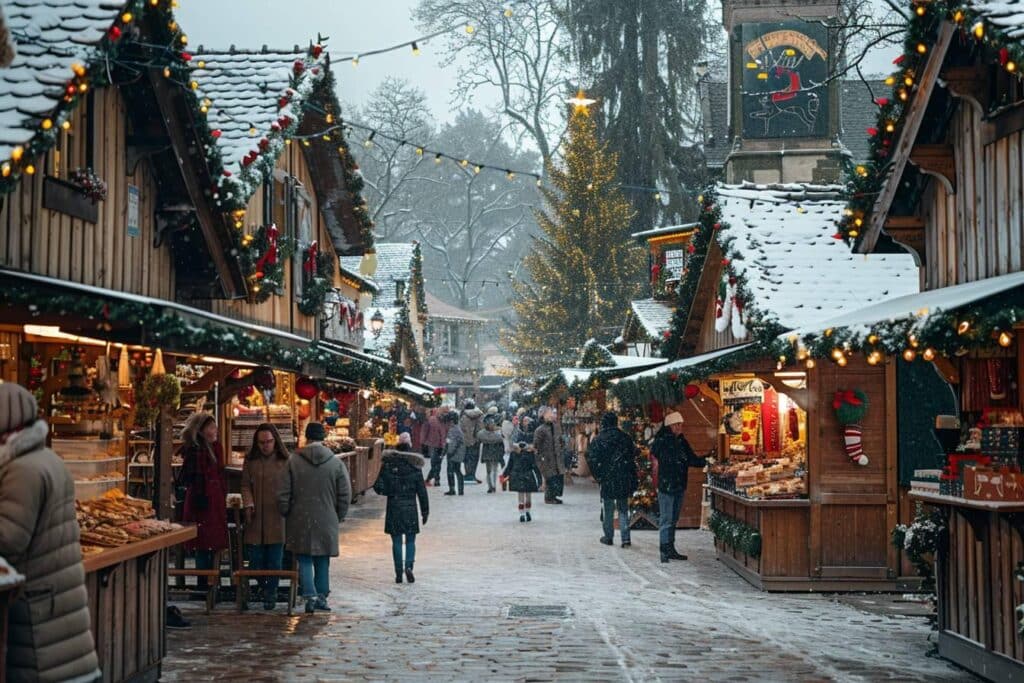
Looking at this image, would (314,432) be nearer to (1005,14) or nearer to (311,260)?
(1005,14)

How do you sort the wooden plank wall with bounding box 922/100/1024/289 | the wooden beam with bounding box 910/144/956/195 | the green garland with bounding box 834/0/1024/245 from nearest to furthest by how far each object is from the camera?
the green garland with bounding box 834/0/1024/245, the wooden plank wall with bounding box 922/100/1024/289, the wooden beam with bounding box 910/144/956/195

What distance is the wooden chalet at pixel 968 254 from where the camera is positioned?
31.8 ft

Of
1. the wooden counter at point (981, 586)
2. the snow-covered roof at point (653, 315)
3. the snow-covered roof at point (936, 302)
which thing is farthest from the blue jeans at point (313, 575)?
the snow-covered roof at point (653, 315)

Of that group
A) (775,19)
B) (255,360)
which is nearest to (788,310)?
(255,360)

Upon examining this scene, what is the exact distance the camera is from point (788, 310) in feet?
55.3

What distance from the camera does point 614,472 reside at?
20.8 metres

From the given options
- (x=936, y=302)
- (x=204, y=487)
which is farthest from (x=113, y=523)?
(x=936, y=302)

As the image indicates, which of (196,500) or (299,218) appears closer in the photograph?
(196,500)

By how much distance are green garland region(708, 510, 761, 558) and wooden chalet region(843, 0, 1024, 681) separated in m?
3.96

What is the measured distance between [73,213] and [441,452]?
23.1 m

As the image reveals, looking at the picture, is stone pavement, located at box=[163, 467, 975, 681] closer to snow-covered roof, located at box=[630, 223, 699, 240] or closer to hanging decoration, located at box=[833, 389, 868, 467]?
hanging decoration, located at box=[833, 389, 868, 467]

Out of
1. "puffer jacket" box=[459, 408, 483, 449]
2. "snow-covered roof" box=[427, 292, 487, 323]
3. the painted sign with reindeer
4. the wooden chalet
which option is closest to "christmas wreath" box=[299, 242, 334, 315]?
the wooden chalet

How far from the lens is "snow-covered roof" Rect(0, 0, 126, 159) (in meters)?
9.45

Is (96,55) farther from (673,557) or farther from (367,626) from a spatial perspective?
(673,557)
